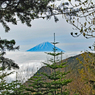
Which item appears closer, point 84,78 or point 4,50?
point 4,50

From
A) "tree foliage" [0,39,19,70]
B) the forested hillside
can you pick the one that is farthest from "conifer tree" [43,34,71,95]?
"tree foliage" [0,39,19,70]

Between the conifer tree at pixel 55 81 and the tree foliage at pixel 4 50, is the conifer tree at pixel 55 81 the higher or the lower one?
the lower one

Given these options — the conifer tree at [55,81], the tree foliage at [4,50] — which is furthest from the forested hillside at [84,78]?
the tree foliage at [4,50]

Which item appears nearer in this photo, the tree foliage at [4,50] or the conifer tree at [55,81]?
the tree foliage at [4,50]

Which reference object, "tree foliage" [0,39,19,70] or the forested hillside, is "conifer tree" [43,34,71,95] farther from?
"tree foliage" [0,39,19,70]

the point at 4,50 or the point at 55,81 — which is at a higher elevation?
the point at 4,50

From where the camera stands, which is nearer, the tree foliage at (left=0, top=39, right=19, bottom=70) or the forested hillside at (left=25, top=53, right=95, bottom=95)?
the tree foliage at (left=0, top=39, right=19, bottom=70)

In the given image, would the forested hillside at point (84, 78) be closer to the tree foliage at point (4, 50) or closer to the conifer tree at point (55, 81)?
the conifer tree at point (55, 81)

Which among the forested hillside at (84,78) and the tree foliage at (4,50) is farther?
the forested hillside at (84,78)

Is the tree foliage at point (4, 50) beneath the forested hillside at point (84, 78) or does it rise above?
above

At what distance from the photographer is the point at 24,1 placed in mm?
2121

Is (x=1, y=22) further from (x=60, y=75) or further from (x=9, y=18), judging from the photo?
(x=60, y=75)

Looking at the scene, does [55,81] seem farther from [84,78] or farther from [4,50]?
[4,50]

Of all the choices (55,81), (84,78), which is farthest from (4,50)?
(84,78)
